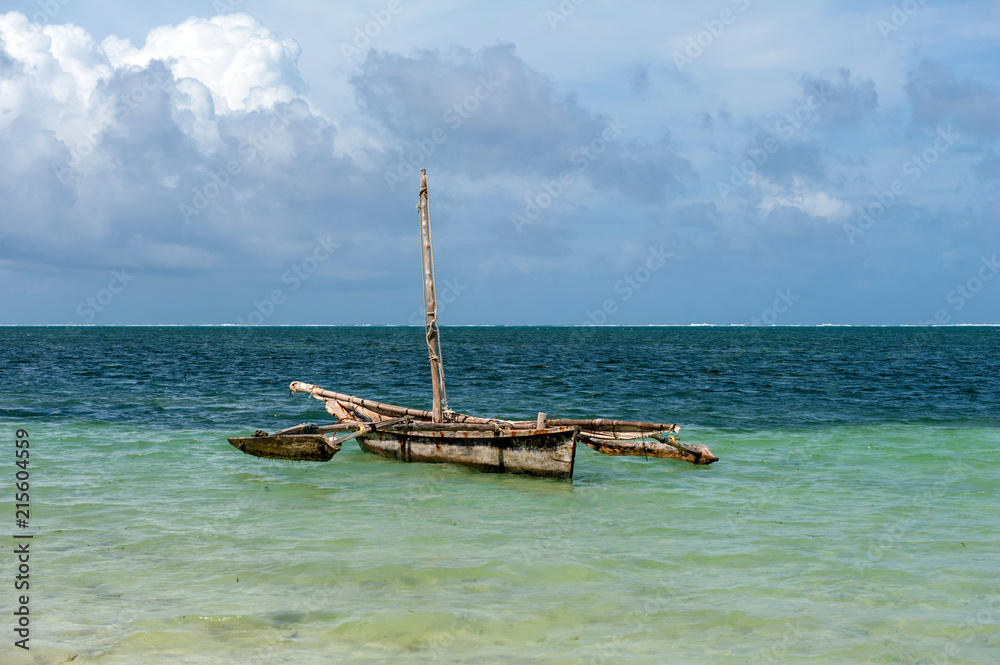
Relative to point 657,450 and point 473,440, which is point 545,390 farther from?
point 473,440

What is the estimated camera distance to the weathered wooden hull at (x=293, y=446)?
17469 mm

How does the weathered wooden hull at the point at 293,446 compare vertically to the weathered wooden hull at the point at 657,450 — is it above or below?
above

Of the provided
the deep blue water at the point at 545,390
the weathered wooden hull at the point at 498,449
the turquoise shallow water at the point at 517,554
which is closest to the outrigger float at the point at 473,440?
the weathered wooden hull at the point at 498,449

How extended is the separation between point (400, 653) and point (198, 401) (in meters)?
29.2

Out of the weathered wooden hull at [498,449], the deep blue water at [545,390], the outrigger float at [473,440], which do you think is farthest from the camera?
the deep blue water at [545,390]

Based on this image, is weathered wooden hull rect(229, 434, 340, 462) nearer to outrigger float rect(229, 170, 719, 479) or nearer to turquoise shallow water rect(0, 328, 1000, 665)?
outrigger float rect(229, 170, 719, 479)

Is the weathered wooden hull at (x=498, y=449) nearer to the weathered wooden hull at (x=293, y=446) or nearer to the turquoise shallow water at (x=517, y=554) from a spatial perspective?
the turquoise shallow water at (x=517, y=554)

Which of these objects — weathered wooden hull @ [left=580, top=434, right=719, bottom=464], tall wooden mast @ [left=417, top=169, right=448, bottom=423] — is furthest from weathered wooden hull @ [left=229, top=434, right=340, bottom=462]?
weathered wooden hull @ [left=580, top=434, right=719, bottom=464]

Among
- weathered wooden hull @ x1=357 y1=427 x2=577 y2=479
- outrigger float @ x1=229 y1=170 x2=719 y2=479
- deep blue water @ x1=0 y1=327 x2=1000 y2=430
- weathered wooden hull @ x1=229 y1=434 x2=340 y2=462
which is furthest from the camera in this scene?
deep blue water @ x1=0 y1=327 x2=1000 y2=430

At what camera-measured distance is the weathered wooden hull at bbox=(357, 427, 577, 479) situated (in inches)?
659

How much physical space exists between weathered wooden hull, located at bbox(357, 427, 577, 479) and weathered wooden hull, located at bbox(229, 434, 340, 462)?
2039 mm

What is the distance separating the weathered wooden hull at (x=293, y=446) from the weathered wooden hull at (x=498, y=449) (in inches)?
80.3

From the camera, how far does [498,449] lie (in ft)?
57.1

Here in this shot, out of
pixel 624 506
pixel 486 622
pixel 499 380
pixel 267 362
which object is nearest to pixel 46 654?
pixel 486 622
